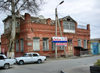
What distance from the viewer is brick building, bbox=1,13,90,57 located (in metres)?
25.5

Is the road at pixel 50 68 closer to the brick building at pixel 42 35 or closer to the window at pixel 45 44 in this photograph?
the brick building at pixel 42 35

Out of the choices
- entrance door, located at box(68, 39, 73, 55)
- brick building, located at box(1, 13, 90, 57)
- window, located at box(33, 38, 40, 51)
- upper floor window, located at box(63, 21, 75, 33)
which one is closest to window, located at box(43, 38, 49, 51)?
brick building, located at box(1, 13, 90, 57)

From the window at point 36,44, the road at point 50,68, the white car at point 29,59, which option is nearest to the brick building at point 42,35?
the window at point 36,44

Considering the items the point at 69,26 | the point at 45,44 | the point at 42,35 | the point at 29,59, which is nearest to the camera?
the point at 29,59

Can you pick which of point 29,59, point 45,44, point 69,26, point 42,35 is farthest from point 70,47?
point 29,59

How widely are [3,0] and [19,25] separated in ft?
23.8

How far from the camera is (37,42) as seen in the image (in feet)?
86.7

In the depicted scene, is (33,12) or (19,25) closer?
(33,12)

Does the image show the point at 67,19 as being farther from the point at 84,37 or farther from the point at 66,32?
the point at 84,37

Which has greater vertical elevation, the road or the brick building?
the brick building

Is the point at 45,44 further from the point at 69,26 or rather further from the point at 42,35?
the point at 69,26

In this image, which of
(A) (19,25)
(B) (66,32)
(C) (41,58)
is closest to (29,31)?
(A) (19,25)

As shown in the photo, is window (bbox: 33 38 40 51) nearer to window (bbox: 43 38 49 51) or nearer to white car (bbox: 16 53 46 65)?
window (bbox: 43 38 49 51)

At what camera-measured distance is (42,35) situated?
88.7ft
